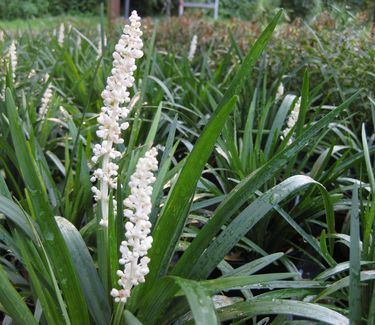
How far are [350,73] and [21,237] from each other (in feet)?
7.95

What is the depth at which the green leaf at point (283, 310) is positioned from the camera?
3.66 ft

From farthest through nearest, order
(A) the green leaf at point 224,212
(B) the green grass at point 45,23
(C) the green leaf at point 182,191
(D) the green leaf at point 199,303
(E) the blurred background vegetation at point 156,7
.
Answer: (B) the green grass at point 45,23 → (E) the blurred background vegetation at point 156,7 → (A) the green leaf at point 224,212 → (C) the green leaf at point 182,191 → (D) the green leaf at point 199,303

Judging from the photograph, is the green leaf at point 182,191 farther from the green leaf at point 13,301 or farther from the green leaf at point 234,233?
the green leaf at point 13,301

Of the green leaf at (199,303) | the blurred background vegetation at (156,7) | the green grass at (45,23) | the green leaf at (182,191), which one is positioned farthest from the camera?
the green grass at (45,23)

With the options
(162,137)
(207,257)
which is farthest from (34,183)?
(162,137)

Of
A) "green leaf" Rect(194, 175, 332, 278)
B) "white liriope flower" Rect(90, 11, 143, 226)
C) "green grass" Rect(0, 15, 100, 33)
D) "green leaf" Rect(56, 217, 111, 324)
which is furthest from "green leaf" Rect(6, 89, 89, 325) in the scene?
"green grass" Rect(0, 15, 100, 33)

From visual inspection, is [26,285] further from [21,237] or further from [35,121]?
[35,121]

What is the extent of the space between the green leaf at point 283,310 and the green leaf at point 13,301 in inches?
17.2

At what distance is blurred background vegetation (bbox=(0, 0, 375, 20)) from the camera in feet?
23.4

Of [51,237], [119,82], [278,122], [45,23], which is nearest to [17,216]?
[51,237]

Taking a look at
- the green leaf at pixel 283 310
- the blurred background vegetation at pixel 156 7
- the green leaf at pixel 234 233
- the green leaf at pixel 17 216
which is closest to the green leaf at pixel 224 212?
the green leaf at pixel 234 233

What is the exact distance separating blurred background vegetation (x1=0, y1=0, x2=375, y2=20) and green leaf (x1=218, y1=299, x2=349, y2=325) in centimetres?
326

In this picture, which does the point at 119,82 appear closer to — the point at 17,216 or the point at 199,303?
the point at 17,216

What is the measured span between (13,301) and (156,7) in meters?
15.4
